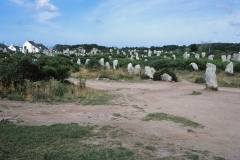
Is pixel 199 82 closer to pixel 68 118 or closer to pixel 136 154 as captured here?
pixel 68 118

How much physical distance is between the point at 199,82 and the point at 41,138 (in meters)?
17.0

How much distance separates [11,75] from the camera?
1373 cm

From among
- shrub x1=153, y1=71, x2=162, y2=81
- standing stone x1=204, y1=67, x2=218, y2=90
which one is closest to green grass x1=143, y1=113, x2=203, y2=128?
standing stone x1=204, y1=67, x2=218, y2=90

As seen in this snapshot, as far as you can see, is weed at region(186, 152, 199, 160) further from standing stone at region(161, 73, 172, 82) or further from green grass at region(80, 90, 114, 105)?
standing stone at region(161, 73, 172, 82)

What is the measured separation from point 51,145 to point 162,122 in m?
4.03

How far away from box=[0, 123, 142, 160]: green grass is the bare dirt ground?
585mm

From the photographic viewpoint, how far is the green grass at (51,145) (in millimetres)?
5145

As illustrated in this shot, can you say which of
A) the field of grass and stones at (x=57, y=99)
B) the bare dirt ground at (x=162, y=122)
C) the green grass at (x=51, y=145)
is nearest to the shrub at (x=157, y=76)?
the field of grass and stones at (x=57, y=99)

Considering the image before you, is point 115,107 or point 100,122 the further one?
point 115,107

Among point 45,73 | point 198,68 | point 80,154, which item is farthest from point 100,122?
point 198,68

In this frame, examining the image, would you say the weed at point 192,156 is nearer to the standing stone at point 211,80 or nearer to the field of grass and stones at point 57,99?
the field of grass and stones at point 57,99

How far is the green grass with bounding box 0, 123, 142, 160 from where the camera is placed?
5.14 m

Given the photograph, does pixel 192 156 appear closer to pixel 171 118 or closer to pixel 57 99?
pixel 171 118

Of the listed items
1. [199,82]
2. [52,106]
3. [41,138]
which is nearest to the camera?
[41,138]
